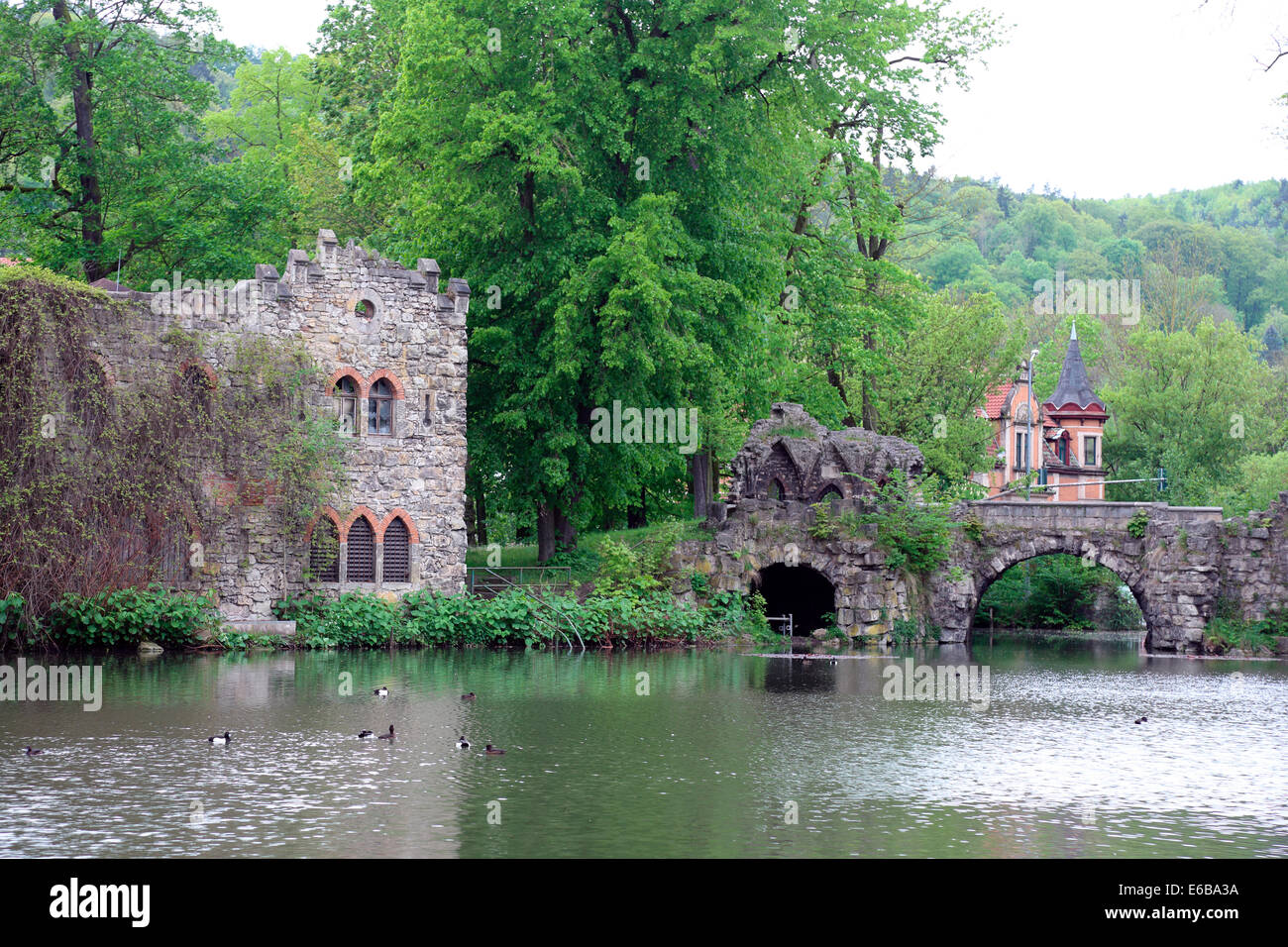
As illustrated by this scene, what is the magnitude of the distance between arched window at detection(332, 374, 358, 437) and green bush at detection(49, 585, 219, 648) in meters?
5.47

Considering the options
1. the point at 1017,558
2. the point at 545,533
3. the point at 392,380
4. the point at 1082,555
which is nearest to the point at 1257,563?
the point at 1082,555

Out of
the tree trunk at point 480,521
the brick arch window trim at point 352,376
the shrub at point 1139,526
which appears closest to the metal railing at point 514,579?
the brick arch window trim at point 352,376

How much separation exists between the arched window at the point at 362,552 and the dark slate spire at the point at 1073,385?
4545 centimetres

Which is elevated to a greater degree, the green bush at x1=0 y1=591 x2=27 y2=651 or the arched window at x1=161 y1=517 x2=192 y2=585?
the arched window at x1=161 y1=517 x2=192 y2=585

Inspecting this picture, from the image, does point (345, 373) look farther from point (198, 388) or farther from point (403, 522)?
point (403, 522)

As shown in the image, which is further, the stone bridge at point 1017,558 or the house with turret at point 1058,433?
the house with turret at point 1058,433

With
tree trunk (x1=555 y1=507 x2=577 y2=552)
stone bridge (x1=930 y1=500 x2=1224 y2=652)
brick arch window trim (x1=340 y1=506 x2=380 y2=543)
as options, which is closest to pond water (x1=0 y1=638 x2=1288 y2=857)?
brick arch window trim (x1=340 y1=506 x2=380 y2=543)

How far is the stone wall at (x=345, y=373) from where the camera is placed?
3359cm

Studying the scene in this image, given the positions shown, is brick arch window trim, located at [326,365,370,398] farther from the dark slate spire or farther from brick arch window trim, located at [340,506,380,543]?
the dark slate spire

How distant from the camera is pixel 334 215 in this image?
4691 centimetres

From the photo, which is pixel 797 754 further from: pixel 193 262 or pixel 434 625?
pixel 193 262

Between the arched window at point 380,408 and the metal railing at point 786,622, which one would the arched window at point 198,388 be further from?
the metal railing at point 786,622

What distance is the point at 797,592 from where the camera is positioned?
44.8m

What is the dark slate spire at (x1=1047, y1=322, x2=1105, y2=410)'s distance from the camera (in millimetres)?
73750
